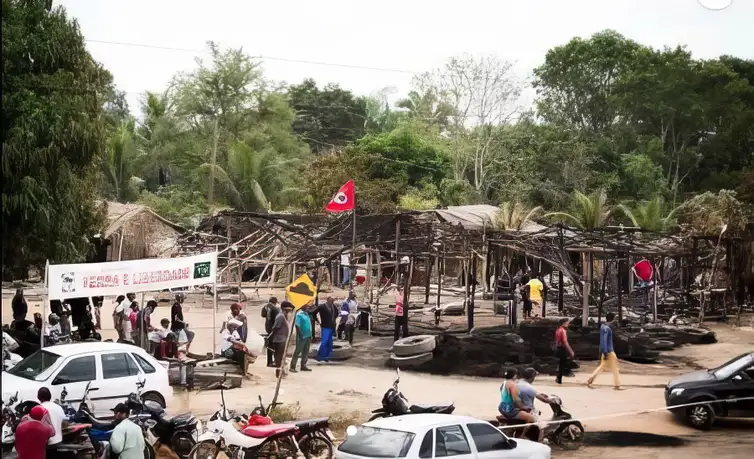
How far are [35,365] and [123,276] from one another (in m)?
2.81

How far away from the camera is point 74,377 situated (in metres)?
11.1

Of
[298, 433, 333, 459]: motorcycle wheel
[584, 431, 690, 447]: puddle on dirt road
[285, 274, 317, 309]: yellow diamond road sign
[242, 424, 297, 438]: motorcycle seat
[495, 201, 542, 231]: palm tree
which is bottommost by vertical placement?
[584, 431, 690, 447]: puddle on dirt road

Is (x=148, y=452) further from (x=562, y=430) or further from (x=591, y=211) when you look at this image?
(x=591, y=211)

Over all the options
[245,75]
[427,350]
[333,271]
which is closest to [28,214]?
[427,350]

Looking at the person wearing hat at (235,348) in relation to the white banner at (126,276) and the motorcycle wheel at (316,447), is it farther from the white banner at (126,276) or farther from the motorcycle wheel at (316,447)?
the motorcycle wheel at (316,447)

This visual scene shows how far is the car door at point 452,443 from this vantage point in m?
8.34

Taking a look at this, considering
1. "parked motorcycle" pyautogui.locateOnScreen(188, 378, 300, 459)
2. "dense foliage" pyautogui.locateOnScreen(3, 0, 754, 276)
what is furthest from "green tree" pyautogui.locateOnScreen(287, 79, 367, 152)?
"parked motorcycle" pyautogui.locateOnScreen(188, 378, 300, 459)

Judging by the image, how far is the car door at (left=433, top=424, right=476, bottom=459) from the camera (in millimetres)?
8336

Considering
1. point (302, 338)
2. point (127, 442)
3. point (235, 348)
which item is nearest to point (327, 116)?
point (302, 338)

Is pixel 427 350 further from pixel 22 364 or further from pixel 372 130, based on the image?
pixel 372 130

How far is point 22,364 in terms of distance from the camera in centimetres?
1156

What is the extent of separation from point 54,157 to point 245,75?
2742 centimetres

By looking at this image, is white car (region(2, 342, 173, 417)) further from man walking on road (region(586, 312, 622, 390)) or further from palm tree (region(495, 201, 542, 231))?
palm tree (region(495, 201, 542, 231))

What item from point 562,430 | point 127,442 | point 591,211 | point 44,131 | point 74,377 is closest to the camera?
point 127,442
